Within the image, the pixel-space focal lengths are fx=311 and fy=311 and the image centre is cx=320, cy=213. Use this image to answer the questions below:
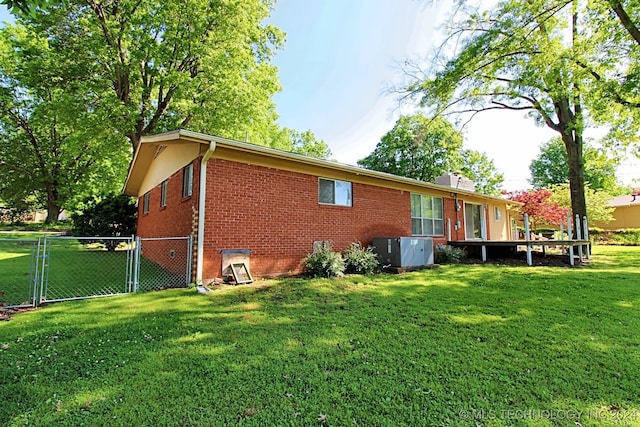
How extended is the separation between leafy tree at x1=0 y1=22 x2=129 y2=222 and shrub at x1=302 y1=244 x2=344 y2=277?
1145cm

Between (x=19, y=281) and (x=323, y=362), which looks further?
(x=19, y=281)

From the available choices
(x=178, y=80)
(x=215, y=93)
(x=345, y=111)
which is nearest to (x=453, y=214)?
(x=345, y=111)

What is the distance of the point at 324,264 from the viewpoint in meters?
7.94

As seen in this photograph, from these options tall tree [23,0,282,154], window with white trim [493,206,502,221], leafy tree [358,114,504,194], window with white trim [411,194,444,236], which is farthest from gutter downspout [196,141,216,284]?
leafy tree [358,114,504,194]

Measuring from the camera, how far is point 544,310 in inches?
199

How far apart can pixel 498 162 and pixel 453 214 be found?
91.1ft

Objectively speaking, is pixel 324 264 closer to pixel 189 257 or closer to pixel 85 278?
pixel 189 257

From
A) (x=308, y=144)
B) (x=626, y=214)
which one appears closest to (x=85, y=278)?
(x=308, y=144)

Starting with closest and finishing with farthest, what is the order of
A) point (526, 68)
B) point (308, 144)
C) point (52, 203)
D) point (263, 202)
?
point (263, 202) → point (526, 68) → point (52, 203) → point (308, 144)

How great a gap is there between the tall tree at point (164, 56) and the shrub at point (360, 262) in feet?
34.1

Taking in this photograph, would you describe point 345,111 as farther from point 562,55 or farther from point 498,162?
point 498,162

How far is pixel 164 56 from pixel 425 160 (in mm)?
25315

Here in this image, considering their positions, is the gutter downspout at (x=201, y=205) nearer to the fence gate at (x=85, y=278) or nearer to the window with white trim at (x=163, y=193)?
the fence gate at (x=85, y=278)

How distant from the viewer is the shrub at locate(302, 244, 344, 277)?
8.00 m
